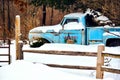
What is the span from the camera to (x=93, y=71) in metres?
10.9

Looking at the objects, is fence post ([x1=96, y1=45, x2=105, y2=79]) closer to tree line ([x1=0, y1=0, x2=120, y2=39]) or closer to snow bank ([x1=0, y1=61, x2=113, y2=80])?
snow bank ([x1=0, y1=61, x2=113, y2=80])

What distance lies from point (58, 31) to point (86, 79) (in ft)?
23.8

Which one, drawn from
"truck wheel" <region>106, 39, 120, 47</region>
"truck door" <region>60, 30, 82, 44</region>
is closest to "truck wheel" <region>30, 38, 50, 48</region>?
"truck door" <region>60, 30, 82, 44</region>

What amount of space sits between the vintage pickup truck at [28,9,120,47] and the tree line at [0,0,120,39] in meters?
0.73

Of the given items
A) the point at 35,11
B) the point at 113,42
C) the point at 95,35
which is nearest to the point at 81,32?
the point at 95,35

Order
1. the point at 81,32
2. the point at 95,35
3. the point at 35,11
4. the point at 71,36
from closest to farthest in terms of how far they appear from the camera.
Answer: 1. the point at 95,35
2. the point at 81,32
3. the point at 71,36
4. the point at 35,11

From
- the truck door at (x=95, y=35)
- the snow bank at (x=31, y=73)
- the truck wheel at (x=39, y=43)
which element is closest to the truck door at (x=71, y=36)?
the truck door at (x=95, y=35)

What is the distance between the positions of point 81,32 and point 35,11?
26.0 ft

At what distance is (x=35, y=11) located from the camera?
23.8 meters

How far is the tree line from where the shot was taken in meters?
19.7

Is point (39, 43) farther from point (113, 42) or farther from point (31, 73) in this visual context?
point (31, 73)

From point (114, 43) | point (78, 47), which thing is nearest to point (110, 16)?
point (114, 43)

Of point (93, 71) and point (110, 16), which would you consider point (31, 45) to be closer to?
point (110, 16)

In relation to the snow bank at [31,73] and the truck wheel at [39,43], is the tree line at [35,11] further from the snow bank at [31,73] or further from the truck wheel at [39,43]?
the snow bank at [31,73]
